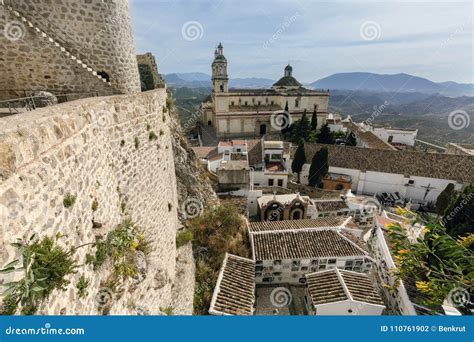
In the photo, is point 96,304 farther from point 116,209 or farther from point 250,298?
point 250,298

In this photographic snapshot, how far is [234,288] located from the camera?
1060 centimetres

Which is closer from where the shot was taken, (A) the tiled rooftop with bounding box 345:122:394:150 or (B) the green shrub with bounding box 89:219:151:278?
(B) the green shrub with bounding box 89:219:151:278

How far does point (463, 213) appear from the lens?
12.7 m

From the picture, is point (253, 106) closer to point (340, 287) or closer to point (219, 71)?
point (219, 71)

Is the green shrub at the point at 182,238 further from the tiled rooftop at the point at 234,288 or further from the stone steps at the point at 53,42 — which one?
the stone steps at the point at 53,42

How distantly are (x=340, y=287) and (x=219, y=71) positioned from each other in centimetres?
3717

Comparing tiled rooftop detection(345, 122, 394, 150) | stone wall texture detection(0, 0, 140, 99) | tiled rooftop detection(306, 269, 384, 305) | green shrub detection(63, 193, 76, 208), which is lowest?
tiled rooftop detection(306, 269, 384, 305)

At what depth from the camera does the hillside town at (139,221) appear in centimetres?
254
